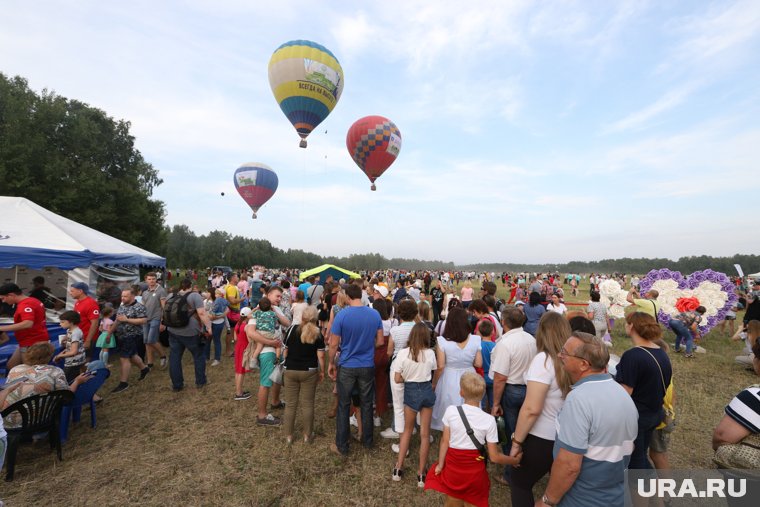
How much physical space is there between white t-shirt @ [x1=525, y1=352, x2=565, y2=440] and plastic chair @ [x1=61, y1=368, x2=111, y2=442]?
5.17 m

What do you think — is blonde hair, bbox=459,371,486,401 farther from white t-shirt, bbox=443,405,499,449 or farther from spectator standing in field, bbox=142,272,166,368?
spectator standing in field, bbox=142,272,166,368

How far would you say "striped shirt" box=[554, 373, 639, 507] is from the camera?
1745 mm

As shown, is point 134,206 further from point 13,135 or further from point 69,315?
point 69,315

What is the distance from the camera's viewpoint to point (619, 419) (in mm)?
1742

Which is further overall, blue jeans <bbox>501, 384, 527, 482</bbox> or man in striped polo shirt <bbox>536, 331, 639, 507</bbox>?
blue jeans <bbox>501, 384, 527, 482</bbox>

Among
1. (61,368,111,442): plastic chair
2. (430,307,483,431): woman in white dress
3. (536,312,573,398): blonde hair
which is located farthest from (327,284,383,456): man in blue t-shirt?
(61,368,111,442): plastic chair

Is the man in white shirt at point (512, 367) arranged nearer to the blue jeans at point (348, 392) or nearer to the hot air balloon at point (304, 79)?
the blue jeans at point (348, 392)

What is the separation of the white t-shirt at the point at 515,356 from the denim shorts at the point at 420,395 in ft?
2.65

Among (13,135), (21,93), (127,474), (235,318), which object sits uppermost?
(21,93)

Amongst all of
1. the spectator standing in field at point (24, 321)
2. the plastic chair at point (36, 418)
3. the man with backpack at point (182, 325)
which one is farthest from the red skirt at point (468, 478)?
the spectator standing in field at point (24, 321)

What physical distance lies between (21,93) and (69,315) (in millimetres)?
23905

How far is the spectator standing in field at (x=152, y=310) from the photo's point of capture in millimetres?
6605

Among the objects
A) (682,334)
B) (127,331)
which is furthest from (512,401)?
(682,334)

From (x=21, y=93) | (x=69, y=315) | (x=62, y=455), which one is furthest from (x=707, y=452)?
(x=21, y=93)
